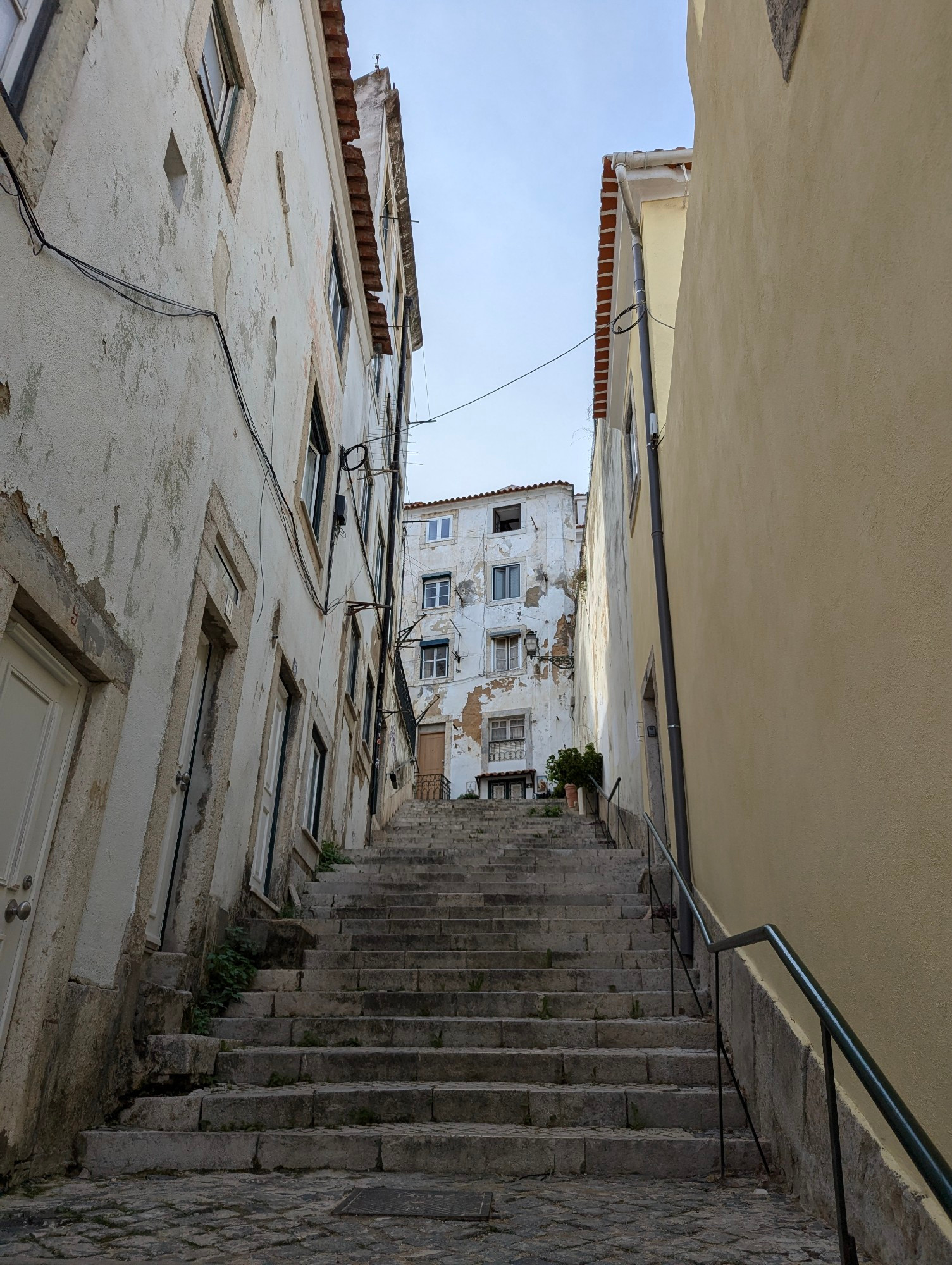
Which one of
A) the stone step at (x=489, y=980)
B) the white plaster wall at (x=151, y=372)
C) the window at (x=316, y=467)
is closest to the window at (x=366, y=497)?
the window at (x=316, y=467)

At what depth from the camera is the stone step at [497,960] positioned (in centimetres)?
643

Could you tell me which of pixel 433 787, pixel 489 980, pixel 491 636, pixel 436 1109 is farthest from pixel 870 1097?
pixel 491 636

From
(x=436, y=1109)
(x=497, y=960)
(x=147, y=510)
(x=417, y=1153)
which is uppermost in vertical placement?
(x=147, y=510)

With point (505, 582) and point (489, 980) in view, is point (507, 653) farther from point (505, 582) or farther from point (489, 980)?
point (489, 980)

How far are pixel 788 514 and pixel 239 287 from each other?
15.0ft

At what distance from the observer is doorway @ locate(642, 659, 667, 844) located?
8.68 meters

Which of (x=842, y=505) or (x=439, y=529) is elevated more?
(x=439, y=529)

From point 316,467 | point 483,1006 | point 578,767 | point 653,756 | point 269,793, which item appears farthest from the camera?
point 578,767

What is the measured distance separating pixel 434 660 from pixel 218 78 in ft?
76.9

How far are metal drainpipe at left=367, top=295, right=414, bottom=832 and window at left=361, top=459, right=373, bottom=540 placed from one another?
39 centimetres

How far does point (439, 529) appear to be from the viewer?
31.5 m

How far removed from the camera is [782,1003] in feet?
13.6

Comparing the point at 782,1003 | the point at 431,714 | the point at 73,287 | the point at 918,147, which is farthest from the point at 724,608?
the point at 431,714

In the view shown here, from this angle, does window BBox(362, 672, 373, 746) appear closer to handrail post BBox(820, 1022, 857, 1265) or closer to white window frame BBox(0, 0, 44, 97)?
white window frame BBox(0, 0, 44, 97)
